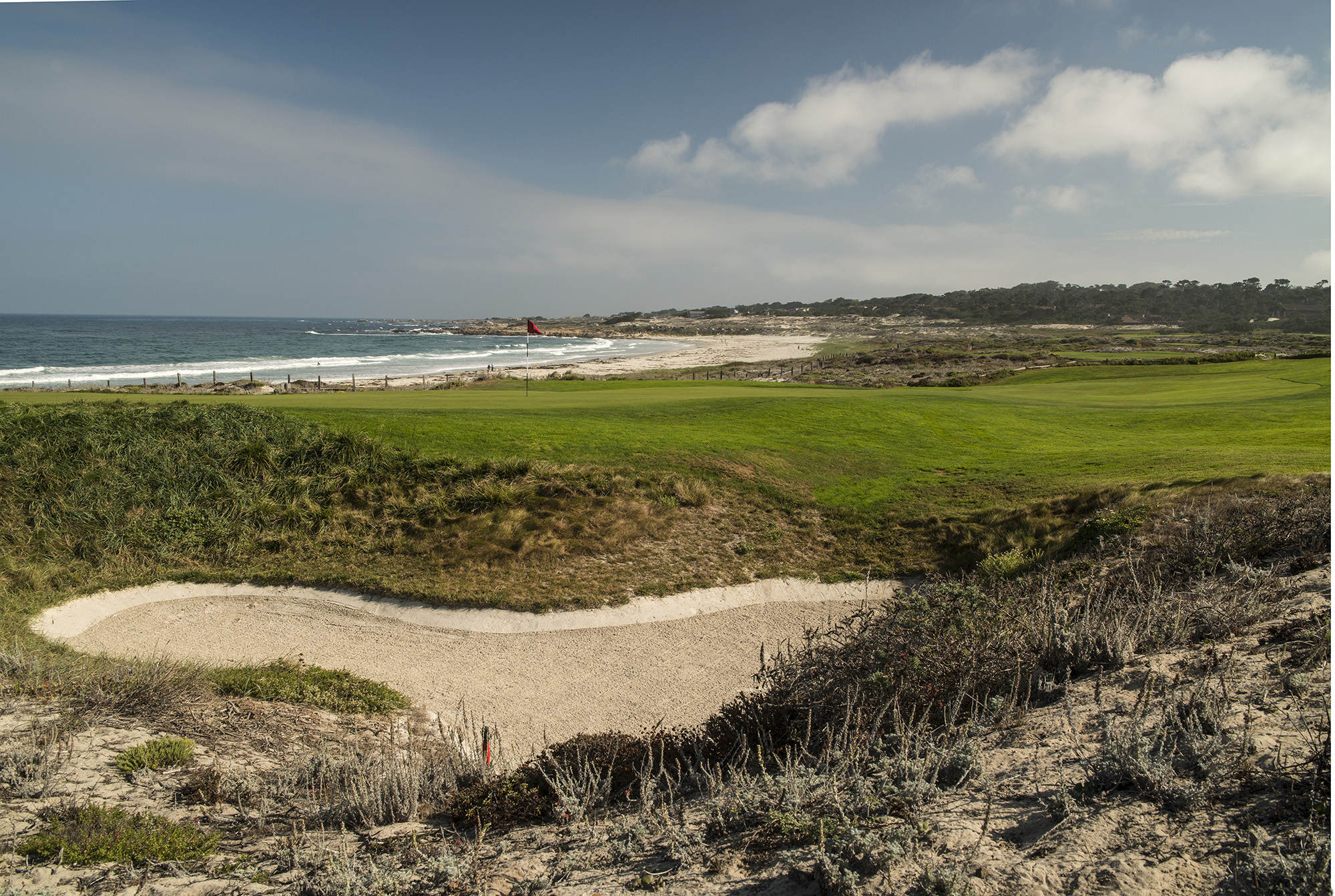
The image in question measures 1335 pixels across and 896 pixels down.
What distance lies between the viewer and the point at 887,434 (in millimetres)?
19328

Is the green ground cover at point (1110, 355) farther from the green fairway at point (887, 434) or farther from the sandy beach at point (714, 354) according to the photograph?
the green fairway at point (887, 434)

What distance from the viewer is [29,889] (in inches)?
153

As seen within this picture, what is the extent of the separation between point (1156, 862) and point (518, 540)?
36.2ft

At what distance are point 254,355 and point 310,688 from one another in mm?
89428

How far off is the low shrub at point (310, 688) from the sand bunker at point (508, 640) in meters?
0.59

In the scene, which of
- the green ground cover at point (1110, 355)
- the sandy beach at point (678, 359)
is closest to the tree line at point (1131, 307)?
the green ground cover at point (1110, 355)

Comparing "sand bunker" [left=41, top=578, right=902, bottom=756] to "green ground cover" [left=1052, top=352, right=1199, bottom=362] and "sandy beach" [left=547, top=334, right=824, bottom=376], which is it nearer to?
"sandy beach" [left=547, top=334, right=824, bottom=376]

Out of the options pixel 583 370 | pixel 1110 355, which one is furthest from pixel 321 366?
pixel 1110 355

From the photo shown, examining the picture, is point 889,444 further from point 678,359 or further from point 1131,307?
point 1131,307

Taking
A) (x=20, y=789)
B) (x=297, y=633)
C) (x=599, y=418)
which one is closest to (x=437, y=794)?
(x=20, y=789)

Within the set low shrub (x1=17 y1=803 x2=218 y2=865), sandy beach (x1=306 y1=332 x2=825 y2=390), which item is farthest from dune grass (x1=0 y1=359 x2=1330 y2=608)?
sandy beach (x1=306 y1=332 x2=825 y2=390)

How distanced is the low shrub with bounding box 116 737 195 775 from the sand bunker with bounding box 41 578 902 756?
10.3 ft

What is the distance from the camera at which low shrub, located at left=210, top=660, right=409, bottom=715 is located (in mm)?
7922

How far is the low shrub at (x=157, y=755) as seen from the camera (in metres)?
5.66
